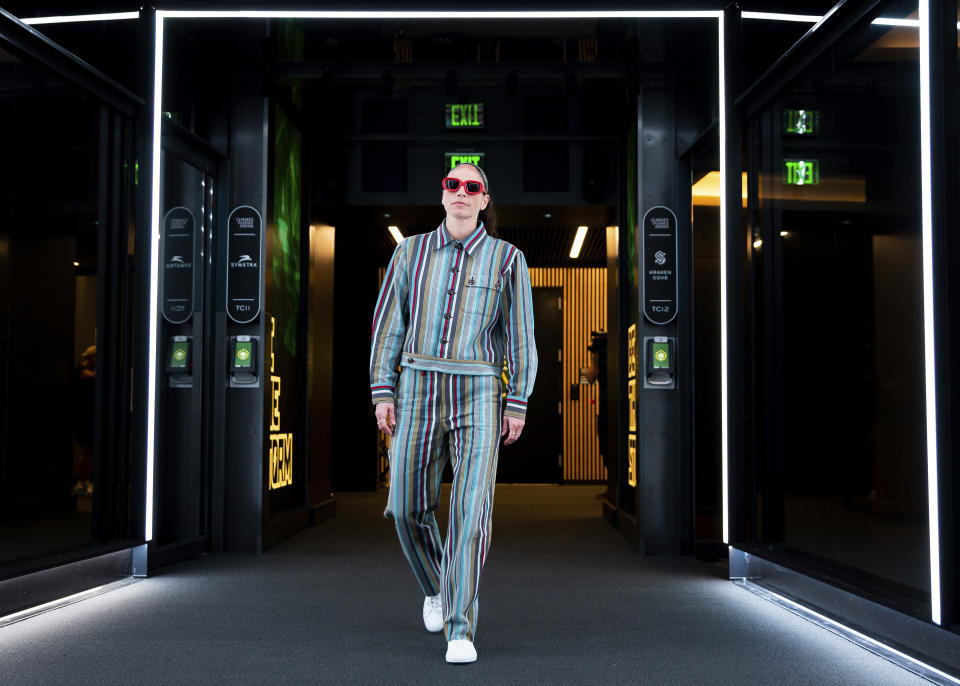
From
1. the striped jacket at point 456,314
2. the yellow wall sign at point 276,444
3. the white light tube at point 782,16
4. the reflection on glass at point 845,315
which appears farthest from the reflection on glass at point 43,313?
the reflection on glass at point 845,315

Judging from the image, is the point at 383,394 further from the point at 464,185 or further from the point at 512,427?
the point at 464,185

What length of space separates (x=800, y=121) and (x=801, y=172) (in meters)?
0.45

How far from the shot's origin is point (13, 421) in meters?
6.37

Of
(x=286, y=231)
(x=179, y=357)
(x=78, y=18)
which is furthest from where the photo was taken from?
(x=286, y=231)

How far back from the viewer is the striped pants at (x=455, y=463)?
9.43ft

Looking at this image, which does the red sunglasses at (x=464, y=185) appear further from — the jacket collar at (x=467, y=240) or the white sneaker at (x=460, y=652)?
the white sneaker at (x=460, y=652)

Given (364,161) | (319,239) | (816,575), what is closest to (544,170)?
(364,161)

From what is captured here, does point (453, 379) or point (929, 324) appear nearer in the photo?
point (929, 324)

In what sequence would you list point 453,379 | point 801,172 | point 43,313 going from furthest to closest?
point 43,313
point 801,172
point 453,379

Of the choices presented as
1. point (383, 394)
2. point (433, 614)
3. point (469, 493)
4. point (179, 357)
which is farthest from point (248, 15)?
point (433, 614)

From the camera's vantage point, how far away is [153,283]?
15.4 feet

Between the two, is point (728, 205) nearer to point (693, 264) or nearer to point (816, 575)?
point (693, 264)

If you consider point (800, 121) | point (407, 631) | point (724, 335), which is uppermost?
point (800, 121)

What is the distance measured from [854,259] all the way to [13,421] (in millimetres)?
5873
